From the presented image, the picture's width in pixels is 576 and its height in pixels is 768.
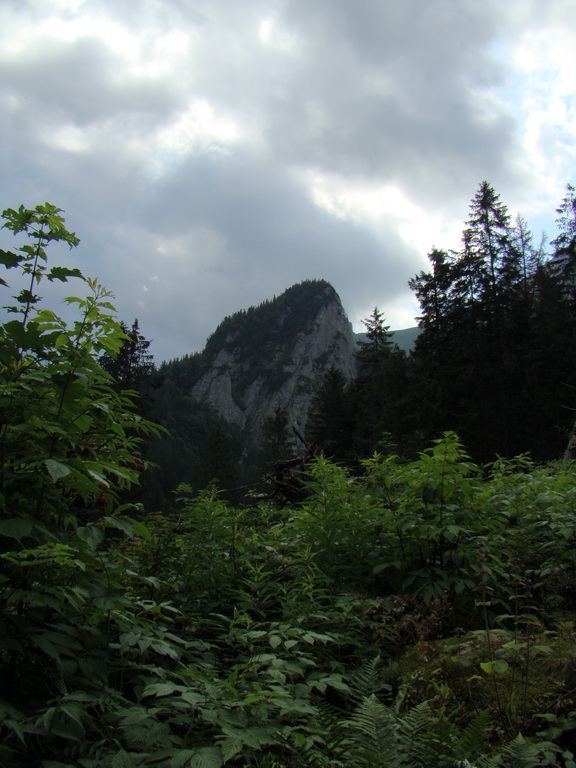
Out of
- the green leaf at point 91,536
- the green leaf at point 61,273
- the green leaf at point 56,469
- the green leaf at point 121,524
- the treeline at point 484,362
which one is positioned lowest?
the green leaf at point 91,536

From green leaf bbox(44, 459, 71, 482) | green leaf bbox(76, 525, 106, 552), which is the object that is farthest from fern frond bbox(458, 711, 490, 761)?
green leaf bbox(44, 459, 71, 482)

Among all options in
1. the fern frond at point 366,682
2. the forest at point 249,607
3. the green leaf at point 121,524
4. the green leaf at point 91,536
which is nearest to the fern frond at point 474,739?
the forest at point 249,607

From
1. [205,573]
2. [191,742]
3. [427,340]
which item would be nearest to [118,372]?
[427,340]

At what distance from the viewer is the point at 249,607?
142 inches

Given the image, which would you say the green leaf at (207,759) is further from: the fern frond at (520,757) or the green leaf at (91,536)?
the fern frond at (520,757)

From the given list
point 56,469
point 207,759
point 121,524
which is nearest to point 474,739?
point 207,759

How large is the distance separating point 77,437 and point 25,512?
0.45 m

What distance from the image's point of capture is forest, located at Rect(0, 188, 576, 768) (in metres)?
2.13

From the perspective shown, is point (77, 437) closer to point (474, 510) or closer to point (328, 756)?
point (328, 756)

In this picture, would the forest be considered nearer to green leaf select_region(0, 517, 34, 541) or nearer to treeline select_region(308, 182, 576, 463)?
green leaf select_region(0, 517, 34, 541)

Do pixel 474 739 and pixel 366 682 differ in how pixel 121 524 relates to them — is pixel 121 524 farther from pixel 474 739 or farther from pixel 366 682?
pixel 474 739

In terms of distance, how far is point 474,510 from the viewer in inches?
169

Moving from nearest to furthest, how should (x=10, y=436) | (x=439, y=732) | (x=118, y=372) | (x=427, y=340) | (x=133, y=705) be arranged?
(x=439, y=732), (x=133, y=705), (x=10, y=436), (x=118, y=372), (x=427, y=340)

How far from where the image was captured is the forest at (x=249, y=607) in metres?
2.13
